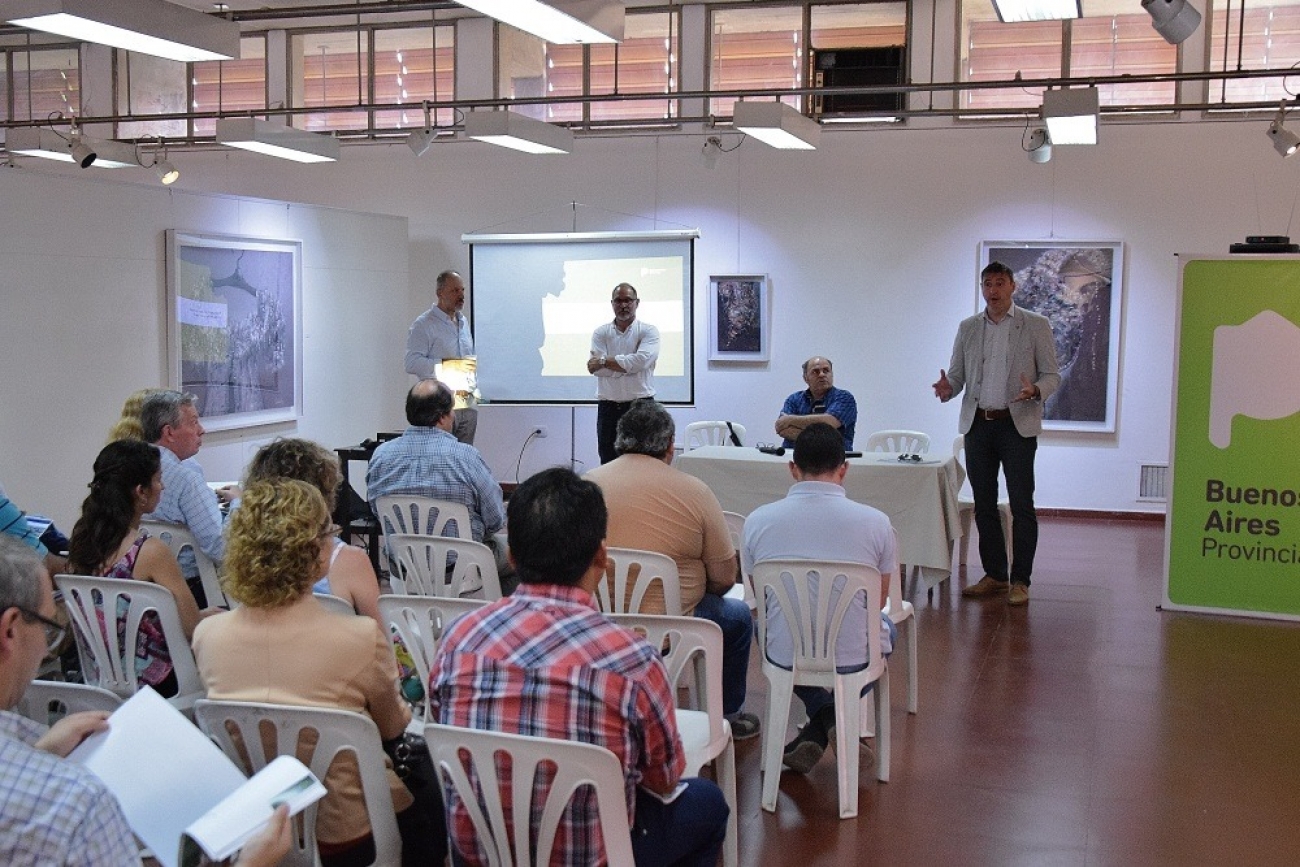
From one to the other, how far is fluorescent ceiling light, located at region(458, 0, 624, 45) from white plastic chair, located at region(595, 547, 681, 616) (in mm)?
2171

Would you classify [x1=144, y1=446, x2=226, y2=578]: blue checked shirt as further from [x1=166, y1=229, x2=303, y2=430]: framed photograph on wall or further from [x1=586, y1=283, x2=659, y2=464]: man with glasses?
[x1=586, y1=283, x2=659, y2=464]: man with glasses

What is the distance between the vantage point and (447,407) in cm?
541

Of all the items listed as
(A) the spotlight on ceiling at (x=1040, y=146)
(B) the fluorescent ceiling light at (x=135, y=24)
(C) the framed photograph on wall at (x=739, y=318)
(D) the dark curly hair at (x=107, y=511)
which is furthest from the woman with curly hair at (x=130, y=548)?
(C) the framed photograph on wall at (x=739, y=318)

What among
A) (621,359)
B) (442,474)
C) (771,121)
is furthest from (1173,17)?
(621,359)

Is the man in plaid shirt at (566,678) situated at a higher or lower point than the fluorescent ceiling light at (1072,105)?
lower

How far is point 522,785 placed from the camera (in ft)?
7.72

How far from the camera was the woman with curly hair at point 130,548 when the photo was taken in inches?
140

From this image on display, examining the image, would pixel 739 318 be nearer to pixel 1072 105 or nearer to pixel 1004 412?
pixel 1004 412

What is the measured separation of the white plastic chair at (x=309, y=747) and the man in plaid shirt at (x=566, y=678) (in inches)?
6.6

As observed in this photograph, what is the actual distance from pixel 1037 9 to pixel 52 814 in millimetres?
4654

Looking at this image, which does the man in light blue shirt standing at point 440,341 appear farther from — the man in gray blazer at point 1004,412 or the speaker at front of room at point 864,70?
the man in gray blazer at point 1004,412

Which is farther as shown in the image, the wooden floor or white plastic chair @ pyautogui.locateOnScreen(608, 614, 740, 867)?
the wooden floor

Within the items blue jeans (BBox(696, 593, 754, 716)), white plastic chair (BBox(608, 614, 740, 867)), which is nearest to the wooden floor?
blue jeans (BBox(696, 593, 754, 716))

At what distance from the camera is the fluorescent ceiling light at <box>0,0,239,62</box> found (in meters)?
4.84
